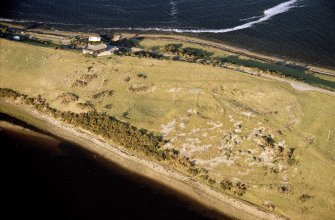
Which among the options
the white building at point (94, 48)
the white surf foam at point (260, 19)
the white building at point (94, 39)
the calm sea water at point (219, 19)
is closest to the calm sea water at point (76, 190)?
the white building at point (94, 48)

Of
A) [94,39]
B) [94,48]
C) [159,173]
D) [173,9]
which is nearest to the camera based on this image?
[159,173]

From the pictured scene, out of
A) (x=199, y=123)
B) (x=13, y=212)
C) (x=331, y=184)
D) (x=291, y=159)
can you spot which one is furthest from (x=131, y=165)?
(x=331, y=184)

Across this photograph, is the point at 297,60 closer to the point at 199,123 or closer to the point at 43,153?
the point at 199,123

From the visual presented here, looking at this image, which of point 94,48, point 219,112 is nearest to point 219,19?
point 94,48

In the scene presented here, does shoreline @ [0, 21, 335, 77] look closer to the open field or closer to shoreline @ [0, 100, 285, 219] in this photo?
the open field

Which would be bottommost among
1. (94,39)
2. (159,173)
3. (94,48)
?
(159,173)

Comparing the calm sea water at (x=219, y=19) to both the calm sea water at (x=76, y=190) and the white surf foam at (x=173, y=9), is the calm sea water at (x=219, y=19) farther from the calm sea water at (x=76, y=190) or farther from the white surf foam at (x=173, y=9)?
the calm sea water at (x=76, y=190)

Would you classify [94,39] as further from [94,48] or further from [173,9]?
[173,9]
